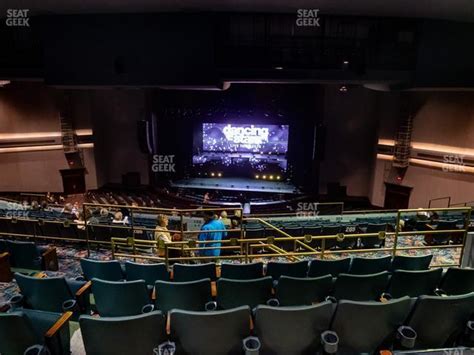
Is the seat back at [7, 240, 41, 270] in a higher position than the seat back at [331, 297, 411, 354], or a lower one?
lower

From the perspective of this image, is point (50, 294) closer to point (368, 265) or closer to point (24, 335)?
point (24, 335)

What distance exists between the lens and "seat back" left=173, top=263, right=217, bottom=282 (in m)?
3.82

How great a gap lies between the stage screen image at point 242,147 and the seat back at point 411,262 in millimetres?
10548

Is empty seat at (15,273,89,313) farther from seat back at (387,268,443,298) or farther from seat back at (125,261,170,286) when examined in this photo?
seat back at (387,268,443,298)

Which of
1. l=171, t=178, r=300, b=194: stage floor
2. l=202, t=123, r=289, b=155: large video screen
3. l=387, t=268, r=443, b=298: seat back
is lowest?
l=171, t=178, r=300, b=194: stage floor

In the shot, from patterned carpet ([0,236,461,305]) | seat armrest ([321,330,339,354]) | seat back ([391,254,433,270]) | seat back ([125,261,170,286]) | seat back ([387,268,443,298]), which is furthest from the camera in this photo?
patterned carpet ([0,236,461,305])

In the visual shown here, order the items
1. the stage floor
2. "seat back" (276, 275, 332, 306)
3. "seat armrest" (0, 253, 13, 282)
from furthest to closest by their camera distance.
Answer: the stage floor → "seat armrest" (0, 253, 13, 282) → "seat back" (276, 275, 332, 306)

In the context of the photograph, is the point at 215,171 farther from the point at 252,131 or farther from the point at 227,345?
the point at 227,345

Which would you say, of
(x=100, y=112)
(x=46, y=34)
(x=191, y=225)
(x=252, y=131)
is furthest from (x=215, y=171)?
(x=46, y=34)

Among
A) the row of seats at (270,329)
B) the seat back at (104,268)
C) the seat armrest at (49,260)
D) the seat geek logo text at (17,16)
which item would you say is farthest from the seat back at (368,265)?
the seat geek logo text at (17,16)

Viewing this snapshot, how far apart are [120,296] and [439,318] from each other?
2.81 metres

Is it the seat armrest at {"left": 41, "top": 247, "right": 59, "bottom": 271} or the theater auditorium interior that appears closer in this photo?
the theater auditorium interior

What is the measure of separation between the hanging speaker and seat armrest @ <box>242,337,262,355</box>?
12.9 metres

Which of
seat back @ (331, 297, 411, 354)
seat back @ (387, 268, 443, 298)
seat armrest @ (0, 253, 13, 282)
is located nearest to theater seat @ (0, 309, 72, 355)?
seat back @ (331, 297, 411, 354)
